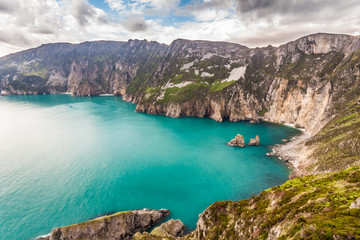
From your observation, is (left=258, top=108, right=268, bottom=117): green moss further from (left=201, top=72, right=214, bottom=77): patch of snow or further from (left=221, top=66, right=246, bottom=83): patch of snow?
(left=201, top=72, right=214, bottom=77): patch of snow

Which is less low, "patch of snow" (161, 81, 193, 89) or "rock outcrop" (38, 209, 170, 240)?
"patch of snow" (161, 81, 193, 89)

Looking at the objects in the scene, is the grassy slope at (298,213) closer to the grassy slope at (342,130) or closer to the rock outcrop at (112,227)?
the rock outcrop at (112,227)

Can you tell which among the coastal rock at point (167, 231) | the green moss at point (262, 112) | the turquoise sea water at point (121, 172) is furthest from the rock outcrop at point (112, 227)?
the green moss at point (262, 112)

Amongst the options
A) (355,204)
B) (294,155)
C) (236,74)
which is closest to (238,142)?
(294,155)

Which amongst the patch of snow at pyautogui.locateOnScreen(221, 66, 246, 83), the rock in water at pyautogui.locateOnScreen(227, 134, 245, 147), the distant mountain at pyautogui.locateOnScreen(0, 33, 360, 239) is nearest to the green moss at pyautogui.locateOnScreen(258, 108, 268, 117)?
the distant mountain at pyautogui.locateOnScreen(0, 33, 360, 239)

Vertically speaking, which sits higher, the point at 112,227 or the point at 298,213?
the point at 298,213

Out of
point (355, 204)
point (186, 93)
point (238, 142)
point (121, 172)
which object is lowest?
point (121, 172)

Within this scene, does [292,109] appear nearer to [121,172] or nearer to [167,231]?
[121,172]
